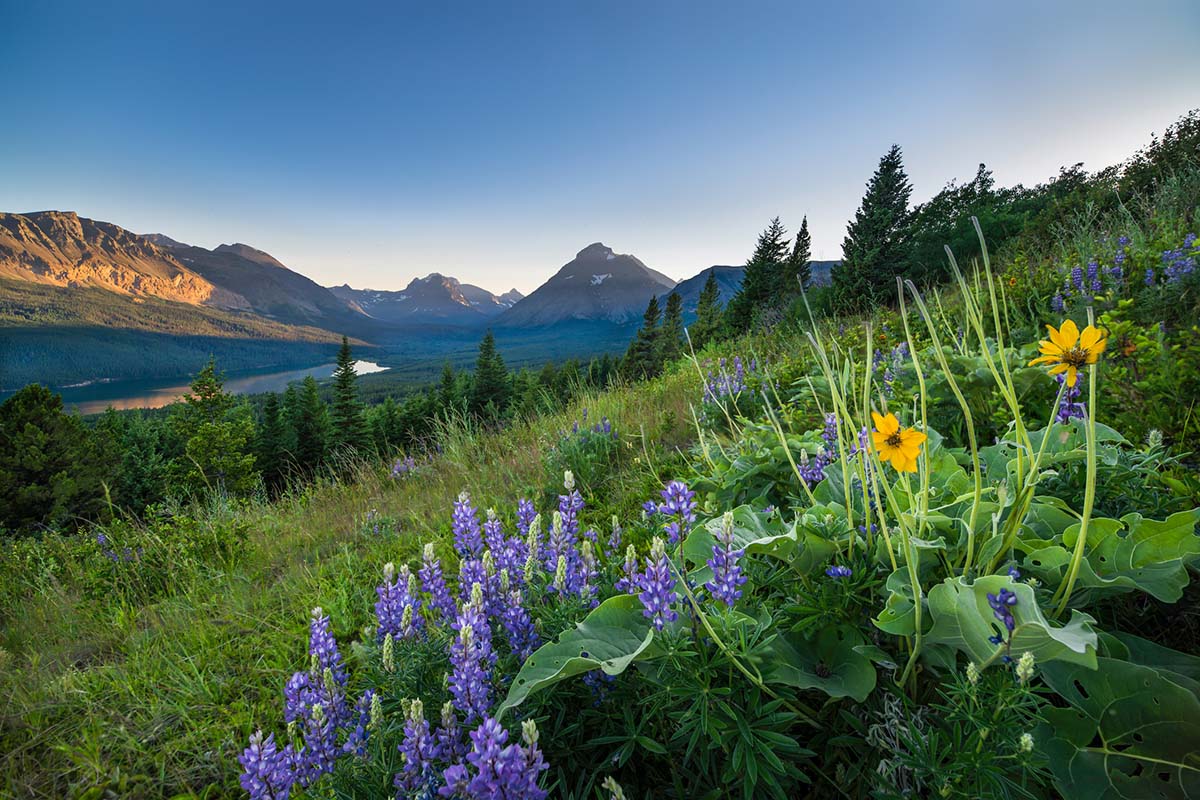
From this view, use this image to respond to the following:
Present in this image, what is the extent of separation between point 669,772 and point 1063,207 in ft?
52.4

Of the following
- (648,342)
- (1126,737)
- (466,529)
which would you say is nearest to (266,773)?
(466,529)

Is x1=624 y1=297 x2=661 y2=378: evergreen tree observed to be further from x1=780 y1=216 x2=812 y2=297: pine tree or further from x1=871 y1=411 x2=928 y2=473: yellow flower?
x1=871 y1=411 x2=928 y2=473: yellow flower

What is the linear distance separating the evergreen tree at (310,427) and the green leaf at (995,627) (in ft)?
125

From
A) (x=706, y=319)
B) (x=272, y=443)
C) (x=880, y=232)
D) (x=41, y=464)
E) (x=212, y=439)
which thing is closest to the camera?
(x=212, y=439)

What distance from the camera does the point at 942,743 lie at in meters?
1.04

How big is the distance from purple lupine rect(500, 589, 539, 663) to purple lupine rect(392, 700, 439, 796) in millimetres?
317

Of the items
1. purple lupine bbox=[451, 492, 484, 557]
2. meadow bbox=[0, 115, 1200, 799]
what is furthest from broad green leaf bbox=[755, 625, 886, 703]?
purple lupine bbox=[451, 492, 484, 557]

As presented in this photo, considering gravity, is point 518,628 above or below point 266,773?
above

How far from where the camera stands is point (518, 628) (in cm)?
137

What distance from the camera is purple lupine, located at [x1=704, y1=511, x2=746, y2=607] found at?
1144 mm

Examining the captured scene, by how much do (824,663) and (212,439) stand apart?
29620mm

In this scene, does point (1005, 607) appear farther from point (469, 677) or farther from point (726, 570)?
point (469, 677)

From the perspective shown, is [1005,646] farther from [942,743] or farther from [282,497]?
[282,497]

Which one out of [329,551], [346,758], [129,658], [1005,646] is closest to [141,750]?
[129,658]
